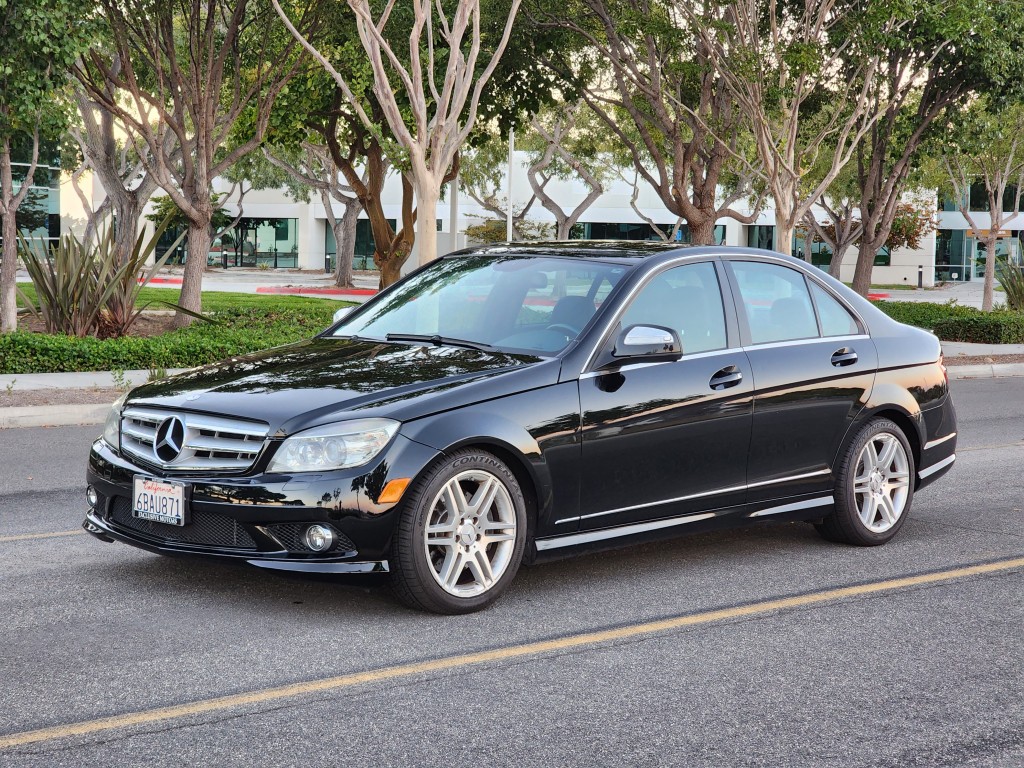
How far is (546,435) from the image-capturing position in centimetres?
573

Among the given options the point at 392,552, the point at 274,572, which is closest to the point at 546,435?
the point at 392,552

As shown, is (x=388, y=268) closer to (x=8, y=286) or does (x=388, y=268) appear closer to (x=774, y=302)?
(x=8, y=286)

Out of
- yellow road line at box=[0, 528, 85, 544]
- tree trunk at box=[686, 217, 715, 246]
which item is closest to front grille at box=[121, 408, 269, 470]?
yellow road line at box=[0, 528, 85, 544]

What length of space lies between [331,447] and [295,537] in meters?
0.39

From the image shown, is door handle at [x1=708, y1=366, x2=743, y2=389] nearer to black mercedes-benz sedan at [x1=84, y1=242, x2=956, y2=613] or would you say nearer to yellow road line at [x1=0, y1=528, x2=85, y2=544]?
black mercedes-benz sedan at [x1=84, y1=242, x2=956, y2=613]

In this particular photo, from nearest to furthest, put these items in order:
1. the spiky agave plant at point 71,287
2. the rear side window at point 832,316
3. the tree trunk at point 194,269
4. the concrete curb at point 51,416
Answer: the rear side window at point 832,316
the concrete curb at point 51,416
the spiky agave plant at point 71,287
the tree trunk at point 194,269

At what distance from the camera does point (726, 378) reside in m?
6.45

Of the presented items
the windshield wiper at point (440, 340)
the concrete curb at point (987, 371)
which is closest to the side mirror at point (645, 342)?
the windshield wiper at point (440, 340)

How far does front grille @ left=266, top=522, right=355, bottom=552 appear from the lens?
5.30 meters

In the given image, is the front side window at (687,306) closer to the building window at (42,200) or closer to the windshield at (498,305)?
the windshield at (498,305)

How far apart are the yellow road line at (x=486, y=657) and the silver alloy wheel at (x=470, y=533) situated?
1.54 ft

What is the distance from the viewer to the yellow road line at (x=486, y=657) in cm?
425

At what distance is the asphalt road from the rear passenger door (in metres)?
0.51

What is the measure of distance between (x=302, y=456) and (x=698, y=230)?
69.7 ft
